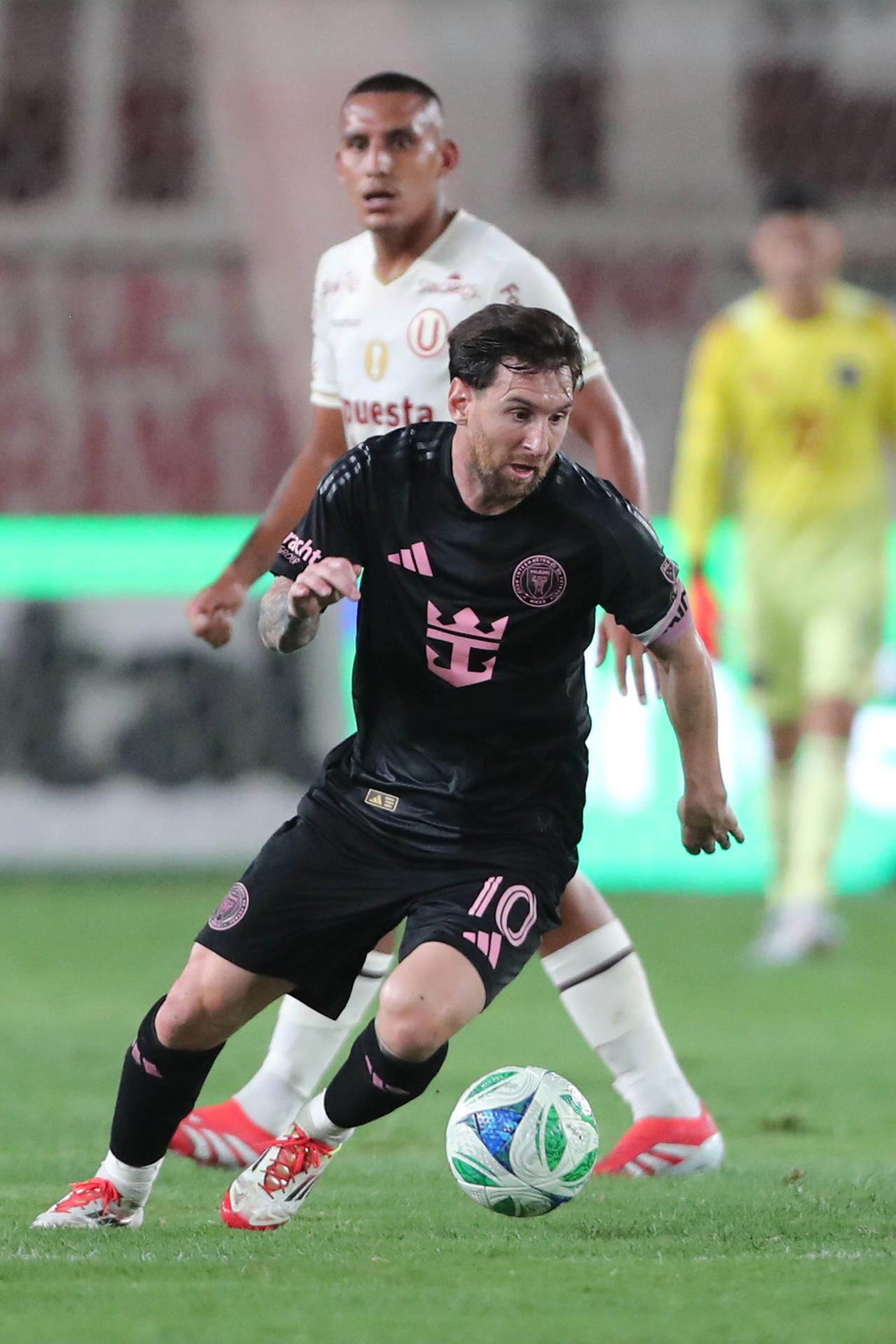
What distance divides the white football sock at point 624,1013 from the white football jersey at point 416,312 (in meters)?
1.02

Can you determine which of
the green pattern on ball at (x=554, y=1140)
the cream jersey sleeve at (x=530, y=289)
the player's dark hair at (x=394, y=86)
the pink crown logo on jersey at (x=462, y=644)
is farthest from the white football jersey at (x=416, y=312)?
the green pattern on ball at (x=554, y=1140)

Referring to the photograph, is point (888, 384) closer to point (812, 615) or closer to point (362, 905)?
point (812, 615)

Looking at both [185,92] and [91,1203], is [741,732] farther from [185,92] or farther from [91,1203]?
[91,1203]

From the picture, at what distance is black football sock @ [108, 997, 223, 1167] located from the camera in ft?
11.2

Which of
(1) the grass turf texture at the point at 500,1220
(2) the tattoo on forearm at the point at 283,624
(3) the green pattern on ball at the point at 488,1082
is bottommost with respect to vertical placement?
(1) the grass turf texture at the point at 500,1220

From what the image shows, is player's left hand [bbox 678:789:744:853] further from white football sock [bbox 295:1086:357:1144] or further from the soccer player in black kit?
white football sock [bbox 295:1086:357:1144]

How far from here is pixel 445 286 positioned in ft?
13.6

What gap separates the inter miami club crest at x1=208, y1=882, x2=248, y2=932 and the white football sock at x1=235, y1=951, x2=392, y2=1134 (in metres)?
0.78

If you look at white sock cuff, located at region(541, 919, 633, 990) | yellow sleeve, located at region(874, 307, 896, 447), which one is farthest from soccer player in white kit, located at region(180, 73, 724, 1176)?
yellow sleeve, located at region(874, 307, 896, 447)

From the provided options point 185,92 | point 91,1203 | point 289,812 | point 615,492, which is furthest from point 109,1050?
point 185,92

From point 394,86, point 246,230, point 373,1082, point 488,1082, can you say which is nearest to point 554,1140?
point 488,1082

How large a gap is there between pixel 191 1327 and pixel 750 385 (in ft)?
17.5

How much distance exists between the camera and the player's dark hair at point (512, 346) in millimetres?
3291

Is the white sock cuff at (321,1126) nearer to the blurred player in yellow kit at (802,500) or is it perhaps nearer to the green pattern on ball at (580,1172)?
the green pattern on ball at (580,1172)
